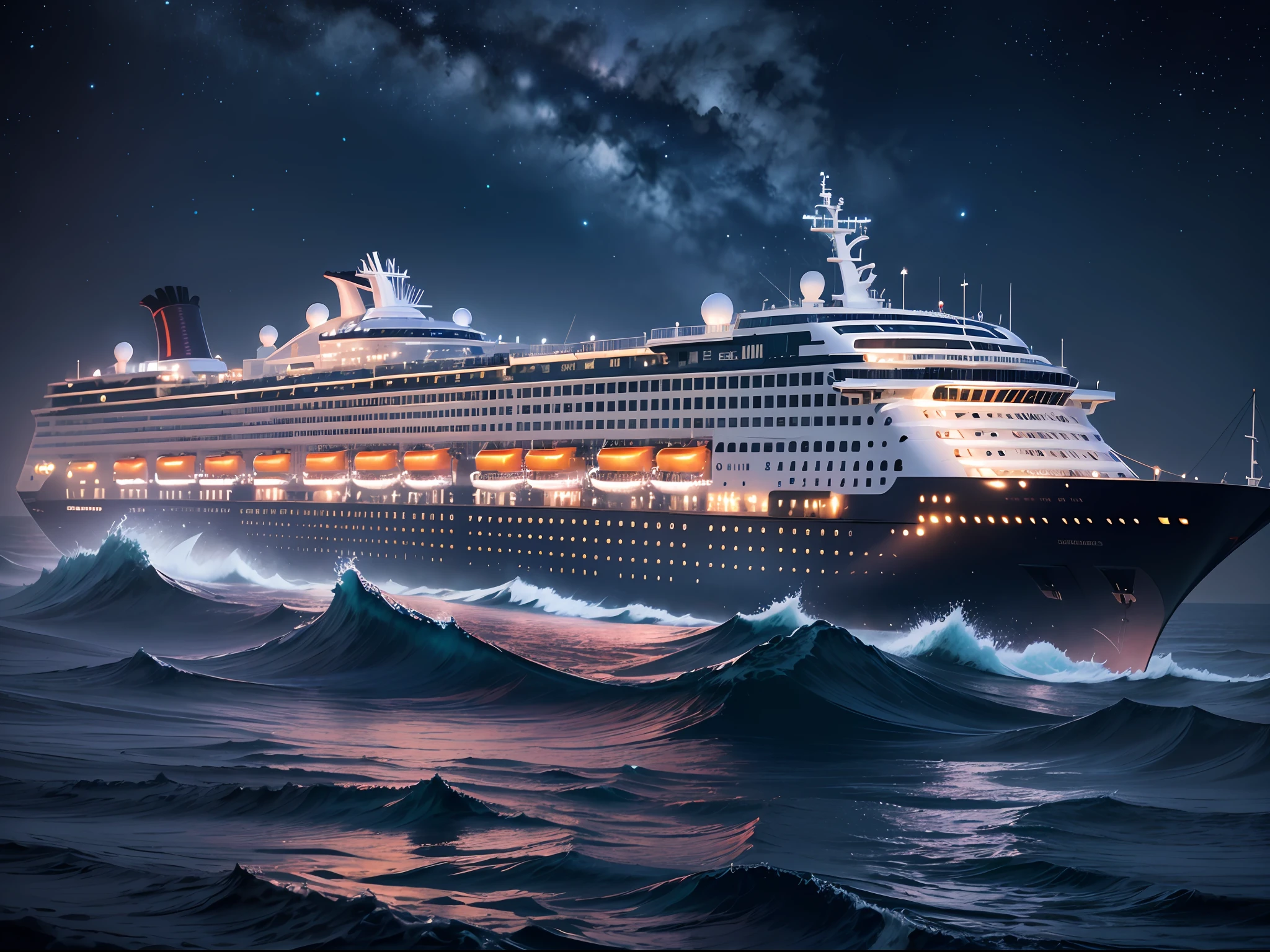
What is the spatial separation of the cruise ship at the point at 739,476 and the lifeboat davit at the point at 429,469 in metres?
0.12

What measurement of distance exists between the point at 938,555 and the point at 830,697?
10.1 meters

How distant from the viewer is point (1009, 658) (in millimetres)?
33688

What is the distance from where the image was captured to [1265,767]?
69.1 ft

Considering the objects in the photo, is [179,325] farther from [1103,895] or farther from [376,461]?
[1103,895]

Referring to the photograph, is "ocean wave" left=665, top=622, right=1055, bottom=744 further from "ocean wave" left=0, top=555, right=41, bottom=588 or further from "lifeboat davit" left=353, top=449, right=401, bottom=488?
"ocean wave" left=0, top=555, right=41, bottom=588

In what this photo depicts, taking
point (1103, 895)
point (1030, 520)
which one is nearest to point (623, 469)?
point (1030, 520)

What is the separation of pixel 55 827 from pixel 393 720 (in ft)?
31.1

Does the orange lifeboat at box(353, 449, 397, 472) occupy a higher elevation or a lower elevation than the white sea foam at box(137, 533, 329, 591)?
higher

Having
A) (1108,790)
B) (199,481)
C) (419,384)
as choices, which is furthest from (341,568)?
(1108,790)

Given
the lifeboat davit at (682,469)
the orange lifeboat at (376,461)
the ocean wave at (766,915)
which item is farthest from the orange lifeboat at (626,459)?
the ocean wave at (766,915)

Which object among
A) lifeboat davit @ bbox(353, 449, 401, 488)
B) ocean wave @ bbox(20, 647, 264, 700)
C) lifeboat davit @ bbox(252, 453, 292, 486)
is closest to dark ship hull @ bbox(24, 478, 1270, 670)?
lifeboat davit @ bbox(353, 449, 401, 488)

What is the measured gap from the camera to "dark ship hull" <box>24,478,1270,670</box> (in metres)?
31.9

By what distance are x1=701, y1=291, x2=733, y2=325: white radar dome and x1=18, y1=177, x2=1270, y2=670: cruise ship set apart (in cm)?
8

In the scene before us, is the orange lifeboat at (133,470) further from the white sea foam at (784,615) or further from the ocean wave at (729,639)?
the white sea foam at (784,615)
